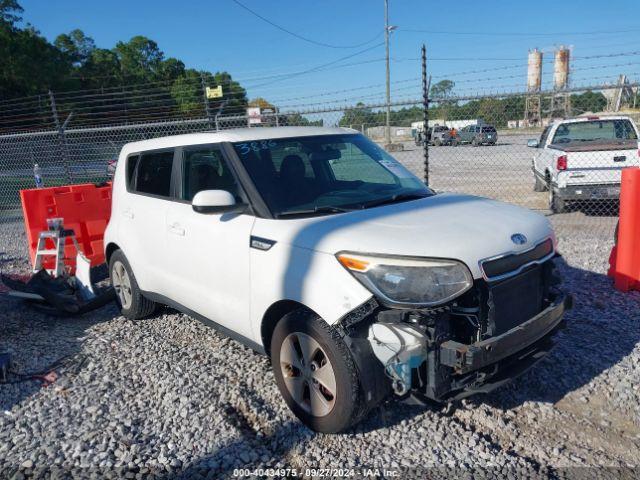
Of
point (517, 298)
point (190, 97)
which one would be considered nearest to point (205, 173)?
point (517, 298)

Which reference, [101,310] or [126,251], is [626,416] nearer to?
[126,251]

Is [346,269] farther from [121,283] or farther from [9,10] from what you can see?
[9,10]

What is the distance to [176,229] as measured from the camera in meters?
4.26

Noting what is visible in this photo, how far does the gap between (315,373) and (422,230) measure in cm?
107

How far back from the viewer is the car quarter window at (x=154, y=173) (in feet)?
15.1

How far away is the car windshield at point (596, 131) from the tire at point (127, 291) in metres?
8.68

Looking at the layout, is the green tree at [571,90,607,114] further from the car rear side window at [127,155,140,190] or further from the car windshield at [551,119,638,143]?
the car rear side window at [127,155,140,190]

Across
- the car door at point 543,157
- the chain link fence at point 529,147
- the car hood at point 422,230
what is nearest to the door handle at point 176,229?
A: the car hood at point 422,230

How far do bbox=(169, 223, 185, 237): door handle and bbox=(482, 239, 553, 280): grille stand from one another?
93.8 inches

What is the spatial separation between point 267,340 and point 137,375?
1307 millimetres

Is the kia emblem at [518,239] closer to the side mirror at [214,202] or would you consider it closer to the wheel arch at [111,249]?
the side mirror at [214,202]

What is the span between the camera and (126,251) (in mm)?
5086

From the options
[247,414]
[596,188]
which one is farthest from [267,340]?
[596,188]

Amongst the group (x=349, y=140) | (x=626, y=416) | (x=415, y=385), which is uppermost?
(x=349, y=140)
